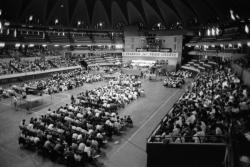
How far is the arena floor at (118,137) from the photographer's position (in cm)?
1226

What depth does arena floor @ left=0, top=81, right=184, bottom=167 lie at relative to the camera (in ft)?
40.2

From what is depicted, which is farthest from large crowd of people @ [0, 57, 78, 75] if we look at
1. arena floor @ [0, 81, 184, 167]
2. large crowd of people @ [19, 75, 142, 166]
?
large crowd of people @ [19, 75, 142, 166]

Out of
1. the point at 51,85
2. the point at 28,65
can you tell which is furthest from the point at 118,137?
the point at 28,65

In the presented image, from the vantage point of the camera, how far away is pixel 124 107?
23.3 m

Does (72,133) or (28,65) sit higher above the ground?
(28,65)

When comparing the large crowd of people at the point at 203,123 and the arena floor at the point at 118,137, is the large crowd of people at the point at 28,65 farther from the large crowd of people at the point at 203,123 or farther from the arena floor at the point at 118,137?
the large crowd of people at the point at 203,123

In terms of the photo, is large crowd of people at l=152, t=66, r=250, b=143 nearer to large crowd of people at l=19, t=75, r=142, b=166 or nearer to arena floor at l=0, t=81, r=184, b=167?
arena floor at l=0, t=81, r=184, b=167

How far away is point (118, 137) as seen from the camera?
1555cm

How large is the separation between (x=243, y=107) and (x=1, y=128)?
1818 centimetres

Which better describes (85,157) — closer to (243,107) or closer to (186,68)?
(243,107)

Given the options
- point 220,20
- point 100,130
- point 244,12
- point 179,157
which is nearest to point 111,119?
point 100,130

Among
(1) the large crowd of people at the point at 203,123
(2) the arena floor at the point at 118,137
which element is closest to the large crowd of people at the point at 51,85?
(2) the arena floor at the point at 118,137

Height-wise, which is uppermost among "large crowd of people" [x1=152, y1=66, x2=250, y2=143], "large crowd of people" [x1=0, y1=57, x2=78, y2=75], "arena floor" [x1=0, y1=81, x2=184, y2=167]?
"large crowd of people" [x1=0, y1=57, x2=78, y2=75]

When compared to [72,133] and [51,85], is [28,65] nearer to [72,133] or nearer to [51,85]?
[51,85]
